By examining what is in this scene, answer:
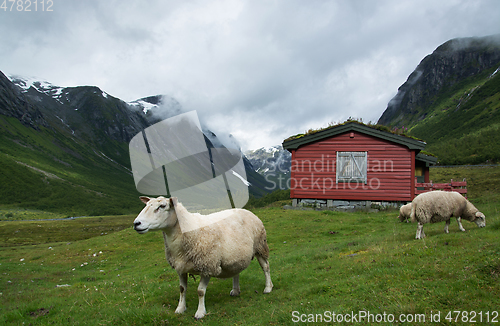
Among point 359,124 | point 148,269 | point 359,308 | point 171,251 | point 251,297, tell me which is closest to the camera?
point 359,308

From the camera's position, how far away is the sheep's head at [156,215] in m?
5.62

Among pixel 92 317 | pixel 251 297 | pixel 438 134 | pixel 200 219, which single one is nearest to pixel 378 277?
pixel 251 297

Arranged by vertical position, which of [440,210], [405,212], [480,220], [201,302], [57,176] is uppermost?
[440,210]

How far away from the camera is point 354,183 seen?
23.9 metres

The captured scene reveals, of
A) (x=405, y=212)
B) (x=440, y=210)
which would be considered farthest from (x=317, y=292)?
(x=405, y=212)

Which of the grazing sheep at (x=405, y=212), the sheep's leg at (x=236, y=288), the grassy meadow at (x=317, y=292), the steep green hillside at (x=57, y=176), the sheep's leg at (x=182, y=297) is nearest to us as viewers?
the grassy meadow at (x=317, y=292)

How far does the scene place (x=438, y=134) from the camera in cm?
15825

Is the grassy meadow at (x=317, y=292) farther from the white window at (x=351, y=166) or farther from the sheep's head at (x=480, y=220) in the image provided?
the white window at (x=351, y=166)

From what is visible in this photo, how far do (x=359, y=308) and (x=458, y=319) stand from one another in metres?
1.54

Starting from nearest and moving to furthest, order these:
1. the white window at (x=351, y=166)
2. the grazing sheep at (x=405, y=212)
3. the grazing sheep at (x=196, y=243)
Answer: the grazing sheep at (x=196, y=243)
the grazing sheep at (x=405, y=212)
the white window at (x=351, y=166)

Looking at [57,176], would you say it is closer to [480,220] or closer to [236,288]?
[236,288]

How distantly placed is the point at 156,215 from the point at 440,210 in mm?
10698

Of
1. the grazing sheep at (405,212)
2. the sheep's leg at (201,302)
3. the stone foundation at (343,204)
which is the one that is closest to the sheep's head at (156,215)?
the sheep's leg at (201,302)

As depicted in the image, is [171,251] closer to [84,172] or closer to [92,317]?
[92,317]
